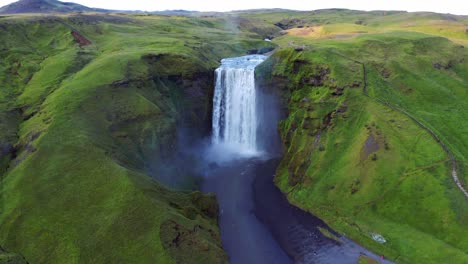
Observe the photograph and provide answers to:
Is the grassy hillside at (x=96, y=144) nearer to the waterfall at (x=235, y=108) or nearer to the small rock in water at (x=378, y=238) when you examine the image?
the waterfall at (x=235, y=108)

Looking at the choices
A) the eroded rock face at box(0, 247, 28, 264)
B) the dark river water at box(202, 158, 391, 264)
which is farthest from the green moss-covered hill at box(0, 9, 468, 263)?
the dark river water at box(202, 158, 391, 264)

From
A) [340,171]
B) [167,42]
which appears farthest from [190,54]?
[340,171]

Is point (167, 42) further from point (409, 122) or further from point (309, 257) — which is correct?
point (309, 257)

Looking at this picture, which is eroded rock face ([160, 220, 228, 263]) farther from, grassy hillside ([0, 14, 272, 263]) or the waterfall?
the waterfall

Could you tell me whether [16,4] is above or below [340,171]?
above

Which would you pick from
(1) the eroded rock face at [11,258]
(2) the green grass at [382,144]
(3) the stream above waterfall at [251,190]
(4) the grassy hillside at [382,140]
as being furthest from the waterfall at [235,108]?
(1) the eroded rock face at [11,258]

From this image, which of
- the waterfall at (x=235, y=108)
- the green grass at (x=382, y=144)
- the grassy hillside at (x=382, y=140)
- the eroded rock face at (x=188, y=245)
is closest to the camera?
the eroded rock face at (x=188, y=245)
